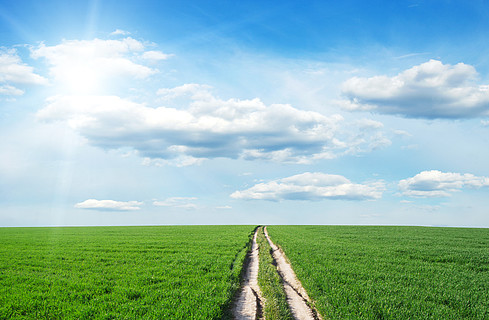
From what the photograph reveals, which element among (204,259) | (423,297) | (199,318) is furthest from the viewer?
(204,259)

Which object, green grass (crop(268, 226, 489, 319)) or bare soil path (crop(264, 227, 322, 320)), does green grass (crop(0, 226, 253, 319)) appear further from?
green grass (crop(268, 226, 489, 319))

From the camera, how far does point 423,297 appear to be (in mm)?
10766

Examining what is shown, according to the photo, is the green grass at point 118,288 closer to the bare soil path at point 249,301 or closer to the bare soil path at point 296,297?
the bare soil path at point 249,301

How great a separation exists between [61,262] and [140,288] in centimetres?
948

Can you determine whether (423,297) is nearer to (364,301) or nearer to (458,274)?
(364,301)

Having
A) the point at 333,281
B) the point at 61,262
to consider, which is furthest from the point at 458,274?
the point at 61,262

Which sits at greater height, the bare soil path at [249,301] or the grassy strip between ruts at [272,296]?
the grassy strip between ruts at [272,296]

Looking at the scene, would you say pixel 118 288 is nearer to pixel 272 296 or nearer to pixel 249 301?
pixel 249 301

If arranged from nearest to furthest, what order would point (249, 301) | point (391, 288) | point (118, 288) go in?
point (249, 301)
point (118, 288)
point (391, 288)

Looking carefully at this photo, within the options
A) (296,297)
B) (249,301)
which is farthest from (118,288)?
(296,297)

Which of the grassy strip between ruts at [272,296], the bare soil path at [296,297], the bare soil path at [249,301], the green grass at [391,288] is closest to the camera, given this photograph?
the green grass at [391,288]

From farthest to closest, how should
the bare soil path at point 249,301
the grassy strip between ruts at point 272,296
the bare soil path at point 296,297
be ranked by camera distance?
1. the bare soil path at point 296,297
2. the bare soil path at point 249,301
3. the grassy strip between ruts at point 272,296

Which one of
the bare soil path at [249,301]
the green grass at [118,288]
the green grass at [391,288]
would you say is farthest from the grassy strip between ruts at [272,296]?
the green grass at [118,288]

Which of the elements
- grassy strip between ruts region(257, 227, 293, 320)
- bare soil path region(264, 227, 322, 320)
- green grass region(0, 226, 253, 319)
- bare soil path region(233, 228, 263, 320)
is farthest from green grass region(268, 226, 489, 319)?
green grass region(0, 226, 253, 319)
